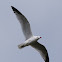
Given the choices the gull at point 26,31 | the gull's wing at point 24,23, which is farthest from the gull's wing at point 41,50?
the gull's wing at point 24,23

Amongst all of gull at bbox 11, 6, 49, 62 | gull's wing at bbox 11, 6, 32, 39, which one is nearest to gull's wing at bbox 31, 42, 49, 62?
gull at bbox 11, 6, 49, 62

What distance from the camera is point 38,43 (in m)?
29.6

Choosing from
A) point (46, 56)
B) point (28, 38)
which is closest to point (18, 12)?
point (28, 38)

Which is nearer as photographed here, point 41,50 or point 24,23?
point 24,23

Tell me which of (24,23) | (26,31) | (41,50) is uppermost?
(24,23)

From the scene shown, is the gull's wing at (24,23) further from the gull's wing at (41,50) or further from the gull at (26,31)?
the gull's wing at (41,50)

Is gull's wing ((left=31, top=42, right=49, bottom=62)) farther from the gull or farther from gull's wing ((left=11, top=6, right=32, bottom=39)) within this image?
gull's wing ((left=11, top=6, right=32, bottom=39))

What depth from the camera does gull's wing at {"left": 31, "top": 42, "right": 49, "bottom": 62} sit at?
97.6 feet

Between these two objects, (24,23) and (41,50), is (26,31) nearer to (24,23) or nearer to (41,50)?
(24,23)

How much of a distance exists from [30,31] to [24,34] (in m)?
0.59

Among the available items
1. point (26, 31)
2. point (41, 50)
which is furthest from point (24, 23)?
point (41, 50)

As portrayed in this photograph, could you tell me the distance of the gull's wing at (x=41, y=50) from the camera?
2976cm

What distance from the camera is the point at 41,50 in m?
30.4

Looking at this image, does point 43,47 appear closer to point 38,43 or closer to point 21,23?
point 38,43
